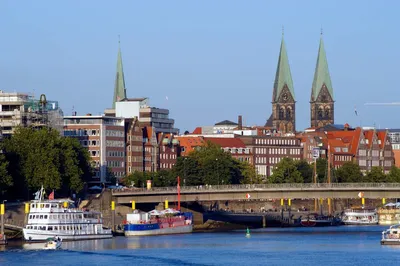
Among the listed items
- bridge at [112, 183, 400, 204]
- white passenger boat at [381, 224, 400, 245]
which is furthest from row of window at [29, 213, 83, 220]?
white passenger boat at [381, 224, 400, 245]

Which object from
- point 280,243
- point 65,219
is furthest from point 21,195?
point 280,243

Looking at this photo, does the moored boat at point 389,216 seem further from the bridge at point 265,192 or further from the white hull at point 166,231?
the white hull at point 166,231

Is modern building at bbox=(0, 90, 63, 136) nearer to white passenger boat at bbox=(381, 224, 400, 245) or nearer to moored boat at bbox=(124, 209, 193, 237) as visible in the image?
moored boat at bbox=(124, 209, 193, 237)

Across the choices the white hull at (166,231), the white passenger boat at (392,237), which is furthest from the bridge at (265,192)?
the white passenger boat at (392,237)

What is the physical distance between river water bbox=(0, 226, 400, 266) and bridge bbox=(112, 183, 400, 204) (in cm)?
719

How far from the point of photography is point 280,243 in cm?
14450

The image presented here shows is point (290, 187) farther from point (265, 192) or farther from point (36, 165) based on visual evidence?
point (36, 165)

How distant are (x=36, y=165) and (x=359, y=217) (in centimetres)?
4469

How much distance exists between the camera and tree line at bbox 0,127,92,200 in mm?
166250

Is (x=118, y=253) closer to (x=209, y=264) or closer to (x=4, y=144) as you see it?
(x=209, y=264)

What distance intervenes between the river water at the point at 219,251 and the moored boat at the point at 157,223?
3.02 metres

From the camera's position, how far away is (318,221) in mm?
188625

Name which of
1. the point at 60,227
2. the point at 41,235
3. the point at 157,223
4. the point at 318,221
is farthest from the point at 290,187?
the point at 41,235

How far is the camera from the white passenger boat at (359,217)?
7640 inches
